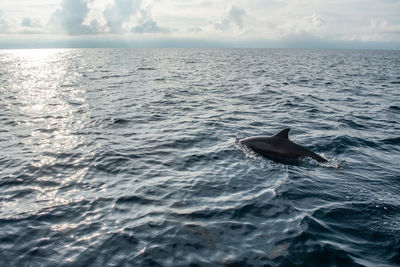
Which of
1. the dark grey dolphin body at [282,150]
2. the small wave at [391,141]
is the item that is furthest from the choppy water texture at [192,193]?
the dark grey dolphin body at [282,150]

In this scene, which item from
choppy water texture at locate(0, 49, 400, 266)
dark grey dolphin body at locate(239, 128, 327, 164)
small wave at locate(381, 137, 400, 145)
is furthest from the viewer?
small wave at locate(381, 137, 400, 145)

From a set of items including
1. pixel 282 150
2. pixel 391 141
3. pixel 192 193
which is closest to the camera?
pixel 192 193

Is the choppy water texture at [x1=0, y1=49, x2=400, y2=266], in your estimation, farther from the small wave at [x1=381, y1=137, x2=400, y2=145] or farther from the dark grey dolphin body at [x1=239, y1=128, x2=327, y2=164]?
the dark grey dolphin body at [x1=239, y1=128, x2=327, y2=164]

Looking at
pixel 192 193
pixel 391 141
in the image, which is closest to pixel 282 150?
pixel 192 193

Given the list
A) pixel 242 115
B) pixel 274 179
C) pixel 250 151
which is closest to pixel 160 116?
pixel 242 115

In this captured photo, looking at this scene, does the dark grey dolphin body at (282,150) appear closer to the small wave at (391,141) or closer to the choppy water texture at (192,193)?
the choppy water texture at (192,193)

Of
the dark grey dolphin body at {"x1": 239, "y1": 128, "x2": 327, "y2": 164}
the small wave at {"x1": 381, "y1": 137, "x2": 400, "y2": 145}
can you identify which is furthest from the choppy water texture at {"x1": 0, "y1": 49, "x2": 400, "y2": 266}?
the dark grey dolphin body at {"x1": 239, "y1": 128, "x2": 327, "y2": 164}

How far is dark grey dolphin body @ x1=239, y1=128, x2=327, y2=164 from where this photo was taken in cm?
1110

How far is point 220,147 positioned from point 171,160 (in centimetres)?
244

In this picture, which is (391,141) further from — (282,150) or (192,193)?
(192,193)

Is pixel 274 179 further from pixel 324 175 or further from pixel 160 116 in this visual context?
pixel 160 116

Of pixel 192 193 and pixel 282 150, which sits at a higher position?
pixel 282 150

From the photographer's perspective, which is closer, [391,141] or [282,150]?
[282,150]

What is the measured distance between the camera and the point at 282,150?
36.9 ft
